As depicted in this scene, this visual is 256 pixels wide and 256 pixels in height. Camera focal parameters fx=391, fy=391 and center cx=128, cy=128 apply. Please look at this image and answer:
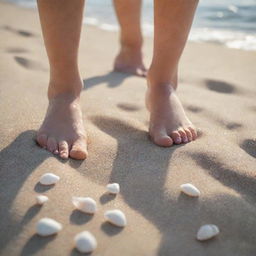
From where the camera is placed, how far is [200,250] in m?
1.14

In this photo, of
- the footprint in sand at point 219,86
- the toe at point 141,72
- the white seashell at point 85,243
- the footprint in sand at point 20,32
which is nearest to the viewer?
the white seashell at point 85,243

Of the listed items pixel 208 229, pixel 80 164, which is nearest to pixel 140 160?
pixel 80 164

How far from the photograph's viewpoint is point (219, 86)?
7.96ft

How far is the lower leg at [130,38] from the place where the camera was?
2.63 meters

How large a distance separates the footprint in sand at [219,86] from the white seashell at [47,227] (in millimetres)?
1530

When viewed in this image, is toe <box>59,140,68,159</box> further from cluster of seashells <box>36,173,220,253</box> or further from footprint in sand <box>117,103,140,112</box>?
footprint in sand <box>117,103,140,112</box>

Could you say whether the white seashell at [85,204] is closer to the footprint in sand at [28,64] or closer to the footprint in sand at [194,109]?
the footprint in sand at [194,109]

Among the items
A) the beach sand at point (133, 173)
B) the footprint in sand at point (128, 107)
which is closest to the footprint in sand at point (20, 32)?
the beach sand at point (133, 173)

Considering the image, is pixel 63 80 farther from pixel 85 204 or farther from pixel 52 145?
pixel 85 204

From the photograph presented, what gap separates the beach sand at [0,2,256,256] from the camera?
1156mm

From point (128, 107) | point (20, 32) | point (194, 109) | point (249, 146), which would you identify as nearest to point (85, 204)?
point (249, 146)

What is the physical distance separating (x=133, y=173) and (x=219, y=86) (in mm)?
1192

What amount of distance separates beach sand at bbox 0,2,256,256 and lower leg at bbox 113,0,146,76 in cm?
31

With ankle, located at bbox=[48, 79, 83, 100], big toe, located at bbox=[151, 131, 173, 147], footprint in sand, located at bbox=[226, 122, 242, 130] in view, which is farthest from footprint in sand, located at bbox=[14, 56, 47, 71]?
footprint in sand, located at bbox=[226, 122, 242, 130]
